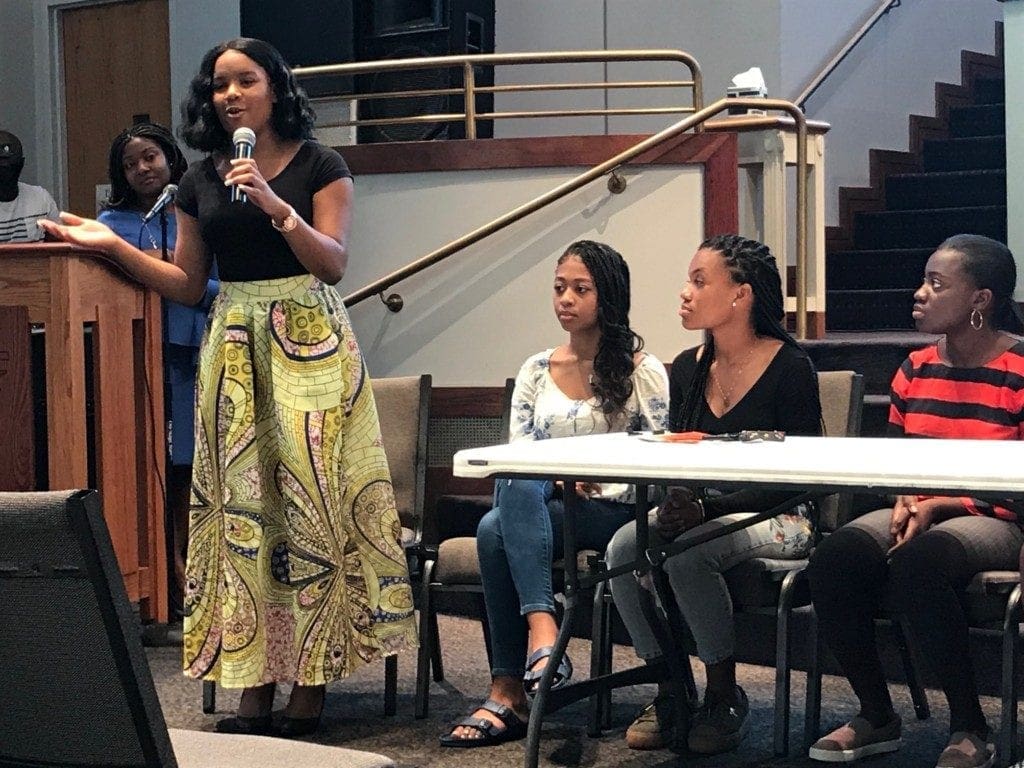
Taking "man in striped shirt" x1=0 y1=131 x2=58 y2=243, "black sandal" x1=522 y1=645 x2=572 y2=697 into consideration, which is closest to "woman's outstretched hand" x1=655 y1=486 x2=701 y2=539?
"black sandal" x1=522 y1=645 x2=572 y2=697

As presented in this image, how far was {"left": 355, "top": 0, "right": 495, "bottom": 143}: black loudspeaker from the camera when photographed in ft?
23.4

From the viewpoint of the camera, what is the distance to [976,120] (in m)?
8.21

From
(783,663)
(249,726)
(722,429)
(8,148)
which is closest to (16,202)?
(8,148)

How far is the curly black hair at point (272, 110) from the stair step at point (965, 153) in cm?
530

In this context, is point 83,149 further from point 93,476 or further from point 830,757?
point 830,757

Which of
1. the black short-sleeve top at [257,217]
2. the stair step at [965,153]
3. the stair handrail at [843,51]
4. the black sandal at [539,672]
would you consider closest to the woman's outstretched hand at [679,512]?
the black sandal at [539,672]

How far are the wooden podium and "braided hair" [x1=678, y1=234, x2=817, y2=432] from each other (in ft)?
5.02

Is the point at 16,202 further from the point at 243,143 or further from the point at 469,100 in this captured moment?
the point at 243,143

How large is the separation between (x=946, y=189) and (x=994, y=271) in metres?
4.59

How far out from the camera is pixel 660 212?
5188 millimetres

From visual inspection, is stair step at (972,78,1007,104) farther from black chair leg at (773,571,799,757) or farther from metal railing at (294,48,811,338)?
black chair leg at (773,571,799,757)

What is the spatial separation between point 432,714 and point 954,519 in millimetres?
1300

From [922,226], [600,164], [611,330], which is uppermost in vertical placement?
[600,164]

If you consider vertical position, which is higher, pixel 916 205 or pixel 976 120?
pixel 976 120
